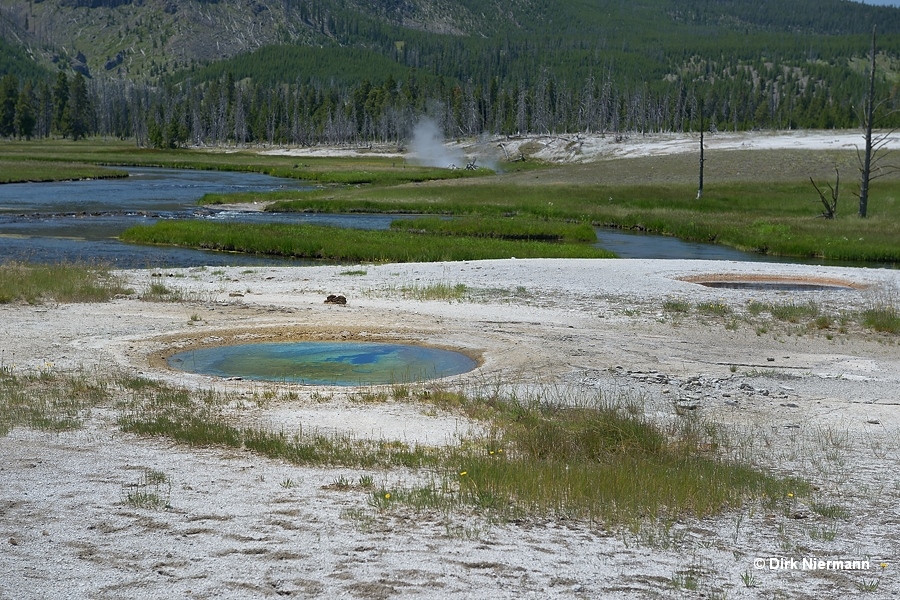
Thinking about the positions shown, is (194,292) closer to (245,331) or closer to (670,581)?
(245,331)

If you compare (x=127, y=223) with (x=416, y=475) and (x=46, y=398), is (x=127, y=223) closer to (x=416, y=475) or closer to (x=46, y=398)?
(x=46, y=398)

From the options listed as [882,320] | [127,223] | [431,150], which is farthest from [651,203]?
[431,150]

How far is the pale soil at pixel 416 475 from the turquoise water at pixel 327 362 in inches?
20.9

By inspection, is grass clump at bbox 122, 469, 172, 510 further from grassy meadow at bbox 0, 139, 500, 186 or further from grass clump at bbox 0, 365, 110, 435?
grassy meadow at bbox 0, 139, 500, 186

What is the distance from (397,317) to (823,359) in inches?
371

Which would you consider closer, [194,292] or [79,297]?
[79,297]

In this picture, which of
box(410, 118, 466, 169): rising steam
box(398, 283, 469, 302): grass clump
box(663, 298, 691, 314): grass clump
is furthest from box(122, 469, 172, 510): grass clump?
box(410, 118, 466, 169): rising steam

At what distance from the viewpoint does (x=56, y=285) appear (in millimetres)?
24812

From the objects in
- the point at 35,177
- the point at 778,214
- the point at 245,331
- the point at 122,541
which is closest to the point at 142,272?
the point at 245,331

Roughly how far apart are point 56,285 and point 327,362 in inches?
387

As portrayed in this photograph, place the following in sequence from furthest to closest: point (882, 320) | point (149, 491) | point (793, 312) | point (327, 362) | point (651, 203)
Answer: point (651, 203)
point (793, 312)
point (882, 320)
point (327, 362)
point (149, 491)

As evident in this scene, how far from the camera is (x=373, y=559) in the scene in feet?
26.8

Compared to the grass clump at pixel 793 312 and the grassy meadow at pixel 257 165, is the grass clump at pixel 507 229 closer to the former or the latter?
the grassy meadow at pixel 257 165

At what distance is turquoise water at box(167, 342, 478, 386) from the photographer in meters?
17.5
